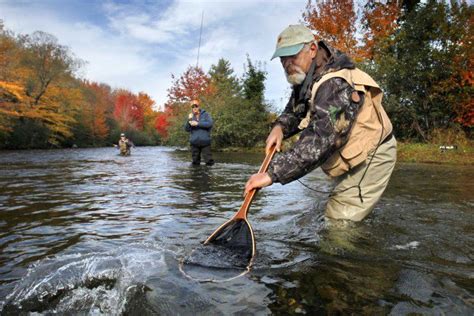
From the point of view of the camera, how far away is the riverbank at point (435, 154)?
577 inches

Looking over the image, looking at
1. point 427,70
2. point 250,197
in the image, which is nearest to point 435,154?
point 427,70

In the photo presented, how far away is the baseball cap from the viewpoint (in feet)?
10.0

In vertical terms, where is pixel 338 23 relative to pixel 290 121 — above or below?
above

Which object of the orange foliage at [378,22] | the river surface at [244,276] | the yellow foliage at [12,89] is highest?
the orange foliage at [378,22]

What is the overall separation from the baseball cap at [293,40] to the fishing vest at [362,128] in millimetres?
343

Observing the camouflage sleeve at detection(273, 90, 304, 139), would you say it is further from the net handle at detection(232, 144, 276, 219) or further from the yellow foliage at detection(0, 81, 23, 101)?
the yellow foliage at detection(0, 81, 23, 101)

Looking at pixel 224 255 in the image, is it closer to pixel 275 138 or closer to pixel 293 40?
pixel 275 138

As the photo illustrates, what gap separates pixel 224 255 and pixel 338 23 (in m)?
25.2

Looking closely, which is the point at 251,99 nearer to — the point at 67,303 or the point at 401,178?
the point at 401,178

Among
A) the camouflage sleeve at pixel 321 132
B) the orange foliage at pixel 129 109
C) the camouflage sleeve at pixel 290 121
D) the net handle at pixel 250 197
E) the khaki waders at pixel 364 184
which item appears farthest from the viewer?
the orange foliage at pixel 129 109

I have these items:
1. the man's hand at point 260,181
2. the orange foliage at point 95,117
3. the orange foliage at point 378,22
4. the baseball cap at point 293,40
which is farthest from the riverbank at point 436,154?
the orange foliage at point 95,117

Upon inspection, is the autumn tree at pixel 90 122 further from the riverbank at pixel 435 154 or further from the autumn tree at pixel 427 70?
the riverbank at pixel 435 154

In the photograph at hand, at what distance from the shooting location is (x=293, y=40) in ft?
10.0

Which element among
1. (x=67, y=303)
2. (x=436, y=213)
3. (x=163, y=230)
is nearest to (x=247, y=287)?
(x=67, y=303)
